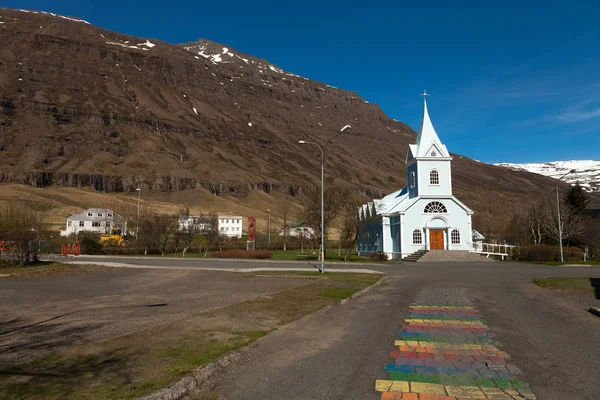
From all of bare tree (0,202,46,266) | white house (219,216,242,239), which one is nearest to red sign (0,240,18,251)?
bare tree (0,202,46,266)

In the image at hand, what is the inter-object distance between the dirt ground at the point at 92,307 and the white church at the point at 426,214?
26493 millimetres

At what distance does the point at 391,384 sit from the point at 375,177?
194167 mm

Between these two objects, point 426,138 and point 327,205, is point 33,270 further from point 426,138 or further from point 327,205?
point 426,138

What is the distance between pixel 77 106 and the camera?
566ft

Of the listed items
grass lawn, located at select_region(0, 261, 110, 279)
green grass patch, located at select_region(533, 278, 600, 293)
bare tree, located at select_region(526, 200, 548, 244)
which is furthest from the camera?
bare tree, located at select_region(526, 200, 548, 244)

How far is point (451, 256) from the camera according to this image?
41344 mm

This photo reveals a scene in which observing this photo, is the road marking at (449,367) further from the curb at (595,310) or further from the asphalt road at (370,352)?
the curb at (595,310)

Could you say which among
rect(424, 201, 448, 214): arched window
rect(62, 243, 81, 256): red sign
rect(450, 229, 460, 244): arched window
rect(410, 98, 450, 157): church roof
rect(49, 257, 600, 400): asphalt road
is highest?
rect(410, 98, 450, 157): church roof

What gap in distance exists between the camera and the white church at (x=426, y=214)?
44062 mm

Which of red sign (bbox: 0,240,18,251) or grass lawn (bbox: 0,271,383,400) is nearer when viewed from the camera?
grass lawn (bbox: 0,271,383,400)

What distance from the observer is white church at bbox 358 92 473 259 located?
44.1 meters

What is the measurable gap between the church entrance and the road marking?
35402 mm

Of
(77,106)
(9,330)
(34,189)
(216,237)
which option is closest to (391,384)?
(9,330)

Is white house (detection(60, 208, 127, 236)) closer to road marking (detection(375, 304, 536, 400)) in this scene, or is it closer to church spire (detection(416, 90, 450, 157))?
church spire (detection(416, 90, 450, 157))
